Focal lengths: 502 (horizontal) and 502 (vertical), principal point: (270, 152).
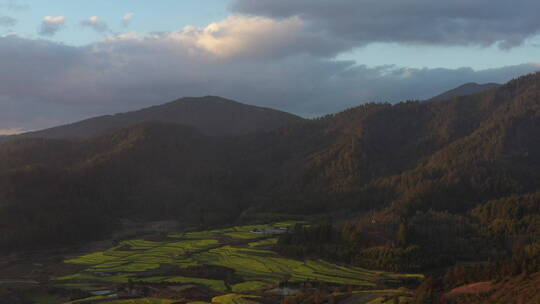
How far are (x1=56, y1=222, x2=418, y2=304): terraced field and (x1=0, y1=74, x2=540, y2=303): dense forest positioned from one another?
21.6ft

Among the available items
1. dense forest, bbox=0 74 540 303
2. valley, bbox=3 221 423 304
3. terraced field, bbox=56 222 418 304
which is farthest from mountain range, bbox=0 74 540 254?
valley, bbox=3 221 423 304

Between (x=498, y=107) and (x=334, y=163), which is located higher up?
(x=498, y=107)

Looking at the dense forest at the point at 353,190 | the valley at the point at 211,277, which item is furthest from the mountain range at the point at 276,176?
the valley at the point at 211,277

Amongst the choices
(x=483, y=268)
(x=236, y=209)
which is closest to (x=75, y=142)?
(x=236, y=209)

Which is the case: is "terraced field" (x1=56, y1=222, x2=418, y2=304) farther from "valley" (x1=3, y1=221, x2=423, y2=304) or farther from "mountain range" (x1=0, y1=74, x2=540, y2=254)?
"mountain range" (x1=0, y1=74, x2=540, y2=254)

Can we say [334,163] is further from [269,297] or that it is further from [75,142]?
[269,297]

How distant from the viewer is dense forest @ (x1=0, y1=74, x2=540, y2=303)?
7644 centimetres

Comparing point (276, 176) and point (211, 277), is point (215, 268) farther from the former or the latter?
point (276, 176)

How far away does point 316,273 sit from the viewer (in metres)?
64.1

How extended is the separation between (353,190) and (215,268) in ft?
274

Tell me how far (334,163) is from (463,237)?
8844cm

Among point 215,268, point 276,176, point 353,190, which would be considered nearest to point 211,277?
point 215,268

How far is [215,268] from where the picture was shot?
6650 centimetres

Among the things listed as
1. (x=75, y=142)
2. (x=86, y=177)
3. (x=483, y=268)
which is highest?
(x=75, y=142)
